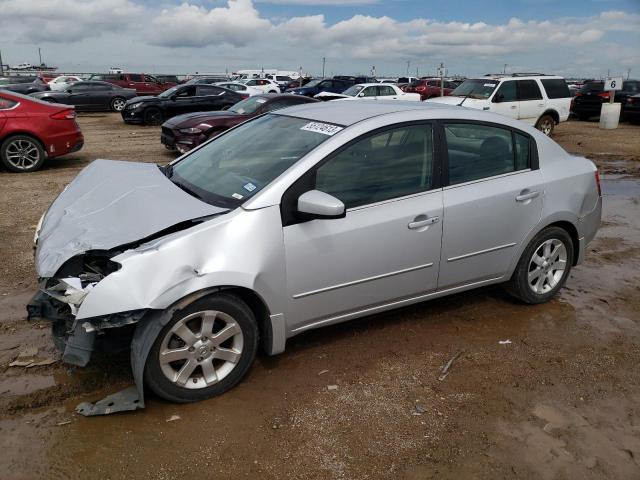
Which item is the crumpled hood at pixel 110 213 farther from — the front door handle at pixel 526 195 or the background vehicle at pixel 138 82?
the background vehicle at pixel 138 82

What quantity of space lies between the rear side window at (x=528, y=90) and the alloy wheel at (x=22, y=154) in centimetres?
1199

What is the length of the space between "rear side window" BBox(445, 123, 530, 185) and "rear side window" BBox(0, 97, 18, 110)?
844 cm

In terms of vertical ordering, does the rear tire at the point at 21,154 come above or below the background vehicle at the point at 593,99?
below

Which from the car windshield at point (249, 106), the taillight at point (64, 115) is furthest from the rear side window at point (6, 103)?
the car windshield at point (249, 106)

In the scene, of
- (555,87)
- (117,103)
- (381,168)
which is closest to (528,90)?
(555,87)

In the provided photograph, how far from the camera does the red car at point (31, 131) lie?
941 cm

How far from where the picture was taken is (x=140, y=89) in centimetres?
2855

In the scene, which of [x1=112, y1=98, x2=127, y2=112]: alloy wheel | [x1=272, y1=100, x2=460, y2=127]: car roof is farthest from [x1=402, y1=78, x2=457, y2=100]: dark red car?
[x1=272, y1=100, x2=460, y2=127]: car roof

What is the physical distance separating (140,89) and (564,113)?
21203 mm

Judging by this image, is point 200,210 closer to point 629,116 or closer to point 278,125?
point 278,125

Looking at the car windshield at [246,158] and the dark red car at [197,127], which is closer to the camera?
the car windshield at [246,158]

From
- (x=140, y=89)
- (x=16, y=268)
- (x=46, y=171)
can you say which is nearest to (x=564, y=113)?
(x=46, y=171)

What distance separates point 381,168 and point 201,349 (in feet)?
Result: 5.34

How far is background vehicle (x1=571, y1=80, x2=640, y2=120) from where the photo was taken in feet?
70.7
